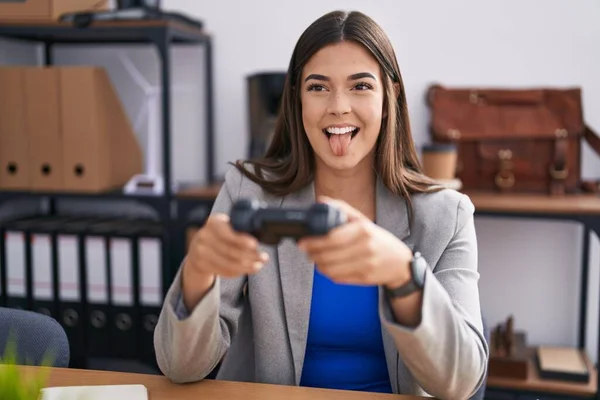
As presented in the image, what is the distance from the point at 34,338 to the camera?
118 centimetres

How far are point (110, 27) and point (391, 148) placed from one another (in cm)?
124

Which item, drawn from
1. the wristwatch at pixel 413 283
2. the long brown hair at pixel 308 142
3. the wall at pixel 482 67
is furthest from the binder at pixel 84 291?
the wristwatch at pixel 413 283

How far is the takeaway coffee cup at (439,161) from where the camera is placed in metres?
2.18

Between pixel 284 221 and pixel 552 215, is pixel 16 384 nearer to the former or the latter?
pixel 284 221

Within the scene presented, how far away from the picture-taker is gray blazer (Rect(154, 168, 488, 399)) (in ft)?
3.27

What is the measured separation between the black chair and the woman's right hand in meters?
0.36

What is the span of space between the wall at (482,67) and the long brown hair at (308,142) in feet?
3.54

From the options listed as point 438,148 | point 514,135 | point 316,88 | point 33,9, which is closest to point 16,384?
point 316,88

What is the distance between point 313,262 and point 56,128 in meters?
1.44

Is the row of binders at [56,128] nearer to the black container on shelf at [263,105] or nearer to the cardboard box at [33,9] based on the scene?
the cardboard box at [33,9]

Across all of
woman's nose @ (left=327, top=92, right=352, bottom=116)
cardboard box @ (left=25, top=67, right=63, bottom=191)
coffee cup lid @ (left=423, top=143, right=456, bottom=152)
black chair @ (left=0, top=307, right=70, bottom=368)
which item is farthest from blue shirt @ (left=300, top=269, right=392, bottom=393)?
cardboard box @ (left=25, top=67, right=63, bottom=191)

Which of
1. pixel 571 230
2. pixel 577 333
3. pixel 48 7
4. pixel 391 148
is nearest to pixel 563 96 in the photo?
pixel 571 230

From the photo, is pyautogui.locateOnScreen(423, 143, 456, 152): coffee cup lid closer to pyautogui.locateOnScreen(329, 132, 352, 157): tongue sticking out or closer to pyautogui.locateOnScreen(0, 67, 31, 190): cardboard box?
pyautogui.locateOnScreen(329, 132, 352, 157): tongue sticking out

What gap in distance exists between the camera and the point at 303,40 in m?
1.31
